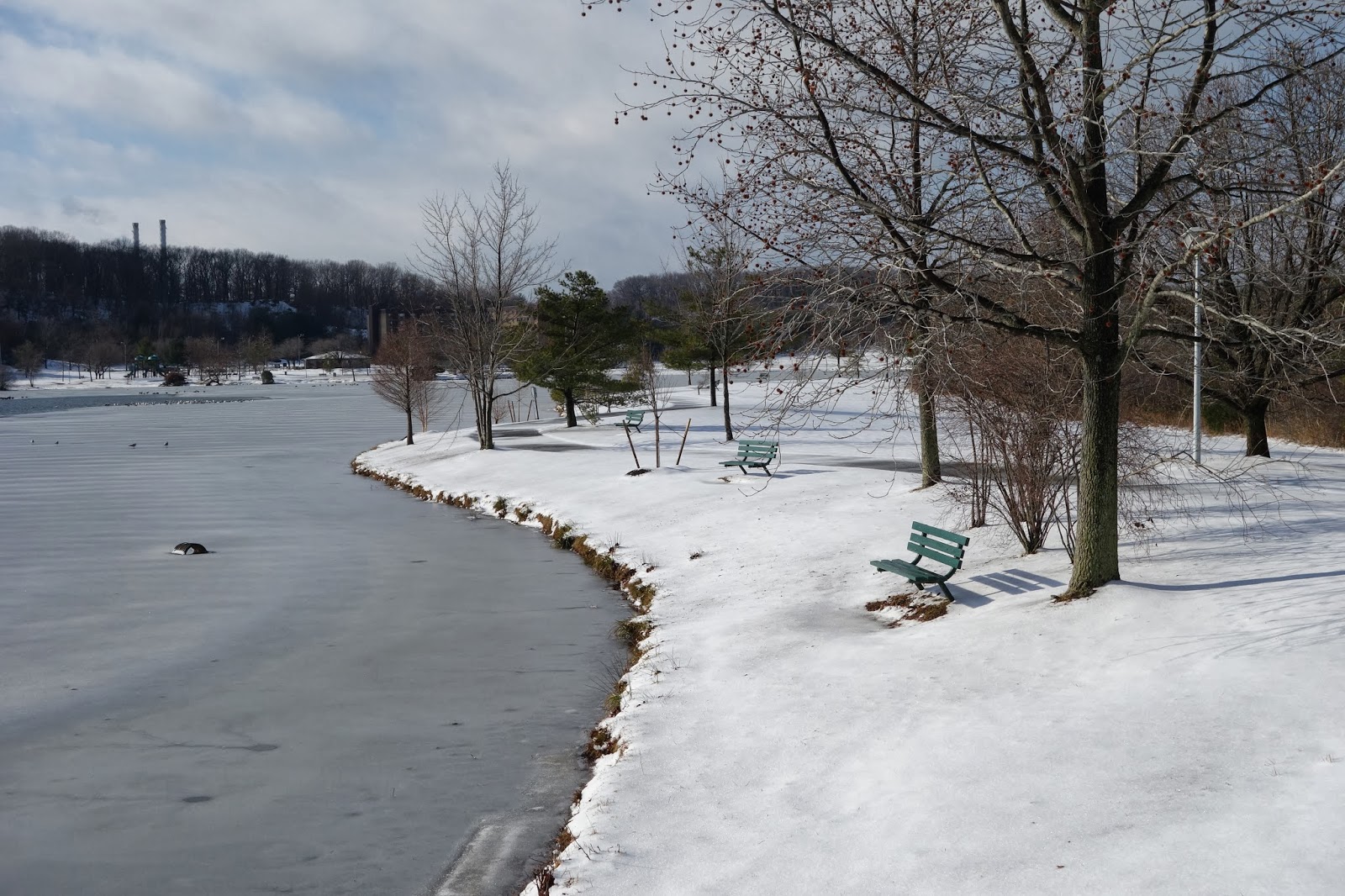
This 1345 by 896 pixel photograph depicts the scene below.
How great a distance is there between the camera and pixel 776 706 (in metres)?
8.62

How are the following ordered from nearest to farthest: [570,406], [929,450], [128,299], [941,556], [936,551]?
[941,556], [936,551], [929,450], [570,406], [128,299]

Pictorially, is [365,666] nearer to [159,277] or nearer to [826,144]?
[826,144]

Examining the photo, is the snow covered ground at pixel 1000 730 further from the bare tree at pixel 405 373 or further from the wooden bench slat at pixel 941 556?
the bare tree at pixel 405 373

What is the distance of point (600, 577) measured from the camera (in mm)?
16312

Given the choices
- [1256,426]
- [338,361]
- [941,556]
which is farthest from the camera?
[338,361]

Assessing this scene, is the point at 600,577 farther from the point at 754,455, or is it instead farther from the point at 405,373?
the point at 405,373

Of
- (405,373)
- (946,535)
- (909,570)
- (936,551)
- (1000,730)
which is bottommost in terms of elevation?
(1000,730)

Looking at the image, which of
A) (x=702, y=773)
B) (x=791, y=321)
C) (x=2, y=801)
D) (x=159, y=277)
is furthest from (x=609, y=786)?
(x=159, y=277)

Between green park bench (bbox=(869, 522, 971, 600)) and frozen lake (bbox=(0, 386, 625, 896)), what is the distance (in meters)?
3.28

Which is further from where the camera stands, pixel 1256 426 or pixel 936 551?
pixel 1256 426

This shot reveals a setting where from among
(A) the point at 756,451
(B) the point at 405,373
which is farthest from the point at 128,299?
(A) the point at 756,451

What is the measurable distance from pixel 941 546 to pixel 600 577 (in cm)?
653

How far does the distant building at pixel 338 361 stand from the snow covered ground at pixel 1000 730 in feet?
468

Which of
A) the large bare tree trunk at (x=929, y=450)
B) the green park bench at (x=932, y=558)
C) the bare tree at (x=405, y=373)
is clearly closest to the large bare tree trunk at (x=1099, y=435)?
the green park bench at (x=932, y=558)
